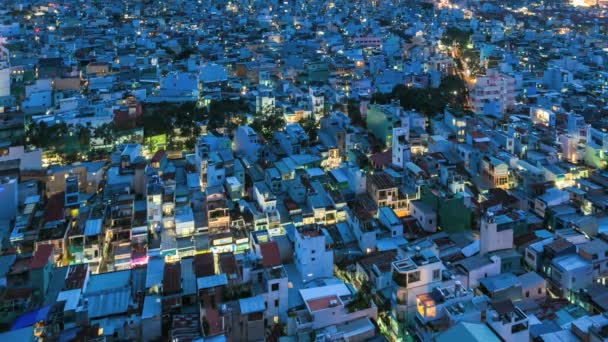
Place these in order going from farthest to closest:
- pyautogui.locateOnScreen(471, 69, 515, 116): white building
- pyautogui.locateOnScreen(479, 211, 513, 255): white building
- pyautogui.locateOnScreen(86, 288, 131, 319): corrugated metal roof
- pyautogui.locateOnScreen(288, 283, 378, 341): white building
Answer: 1. pyautogui.locateOnScreen(471, 69, 515, 116): white building
2. pyautogui.locateOnScreen(479, 211, 513, 255): white building
3. pyautogui.locateOnScreen(86, 288, 131, 319): corrugated metal roof
4. pyautogui.locateOnScreen(288, 283, 378, 341): white building

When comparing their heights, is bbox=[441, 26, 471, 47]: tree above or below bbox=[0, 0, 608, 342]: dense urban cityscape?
below

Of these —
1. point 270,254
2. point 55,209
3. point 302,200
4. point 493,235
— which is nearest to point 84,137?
point 55,209

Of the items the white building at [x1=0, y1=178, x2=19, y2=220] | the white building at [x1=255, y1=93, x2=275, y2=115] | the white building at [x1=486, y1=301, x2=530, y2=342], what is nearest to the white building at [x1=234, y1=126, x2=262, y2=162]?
the white building at [x1=255, y1=93, x2=275, y2=115]

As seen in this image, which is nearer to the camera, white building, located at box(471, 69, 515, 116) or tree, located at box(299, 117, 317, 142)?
tree, located at box(299, 117, 317, 142)

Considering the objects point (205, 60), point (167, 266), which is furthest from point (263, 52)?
point (167, 266)

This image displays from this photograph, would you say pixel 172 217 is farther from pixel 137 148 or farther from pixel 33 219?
pixel 137 148

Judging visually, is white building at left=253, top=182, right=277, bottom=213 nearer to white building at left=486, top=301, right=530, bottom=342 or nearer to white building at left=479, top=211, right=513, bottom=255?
white building at left=479, top=211, right=513, bottom=255

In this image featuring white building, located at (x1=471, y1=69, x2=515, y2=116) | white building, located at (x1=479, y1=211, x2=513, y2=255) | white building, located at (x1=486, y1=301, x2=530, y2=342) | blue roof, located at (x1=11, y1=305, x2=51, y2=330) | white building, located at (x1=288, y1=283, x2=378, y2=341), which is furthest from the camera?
white building, located at (x1=471, y1=69, x2=515, y2=116)
